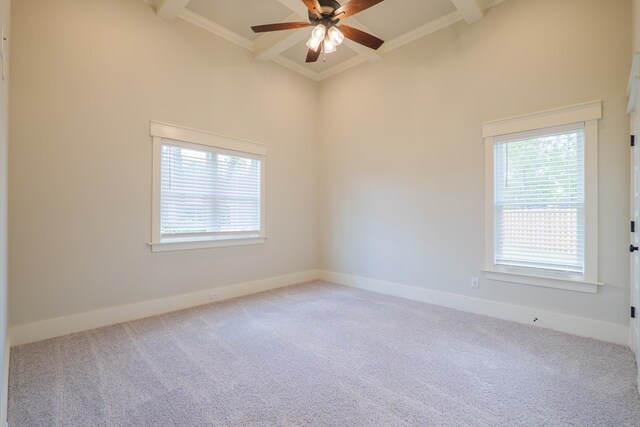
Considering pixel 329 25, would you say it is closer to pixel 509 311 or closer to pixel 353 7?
pixel 353 7

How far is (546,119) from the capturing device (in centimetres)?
304

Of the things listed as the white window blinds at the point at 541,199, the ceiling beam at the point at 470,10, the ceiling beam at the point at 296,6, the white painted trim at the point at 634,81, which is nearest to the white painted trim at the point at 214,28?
the ceiling beam at the point at 296,6

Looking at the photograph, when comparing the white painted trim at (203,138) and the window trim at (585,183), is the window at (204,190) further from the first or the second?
the window trim at (585,183)

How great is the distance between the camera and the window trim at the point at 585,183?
2.80 m

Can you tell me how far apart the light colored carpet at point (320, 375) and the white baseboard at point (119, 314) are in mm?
Result: 125

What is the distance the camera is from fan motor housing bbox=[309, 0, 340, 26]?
2.59 m

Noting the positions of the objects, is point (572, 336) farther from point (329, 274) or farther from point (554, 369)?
point (329, 274)

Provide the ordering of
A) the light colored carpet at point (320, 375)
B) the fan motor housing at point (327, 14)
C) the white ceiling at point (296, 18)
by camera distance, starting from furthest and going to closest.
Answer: the white ceiling at point (296, 18)
the fan motor housing at point (327, 14)
the light colored carpet at point (320, 375)

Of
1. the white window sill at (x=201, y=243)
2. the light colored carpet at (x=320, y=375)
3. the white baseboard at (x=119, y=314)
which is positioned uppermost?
the white window sill at (x=201, y=243)

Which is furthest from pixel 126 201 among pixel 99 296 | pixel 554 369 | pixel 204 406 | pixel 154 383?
pixel 554 369

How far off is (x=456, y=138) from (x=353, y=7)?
198 centimetres

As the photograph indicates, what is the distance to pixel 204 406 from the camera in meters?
1.83

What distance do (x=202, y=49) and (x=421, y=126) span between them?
3.04 meters

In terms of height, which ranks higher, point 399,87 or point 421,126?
point 399,87
